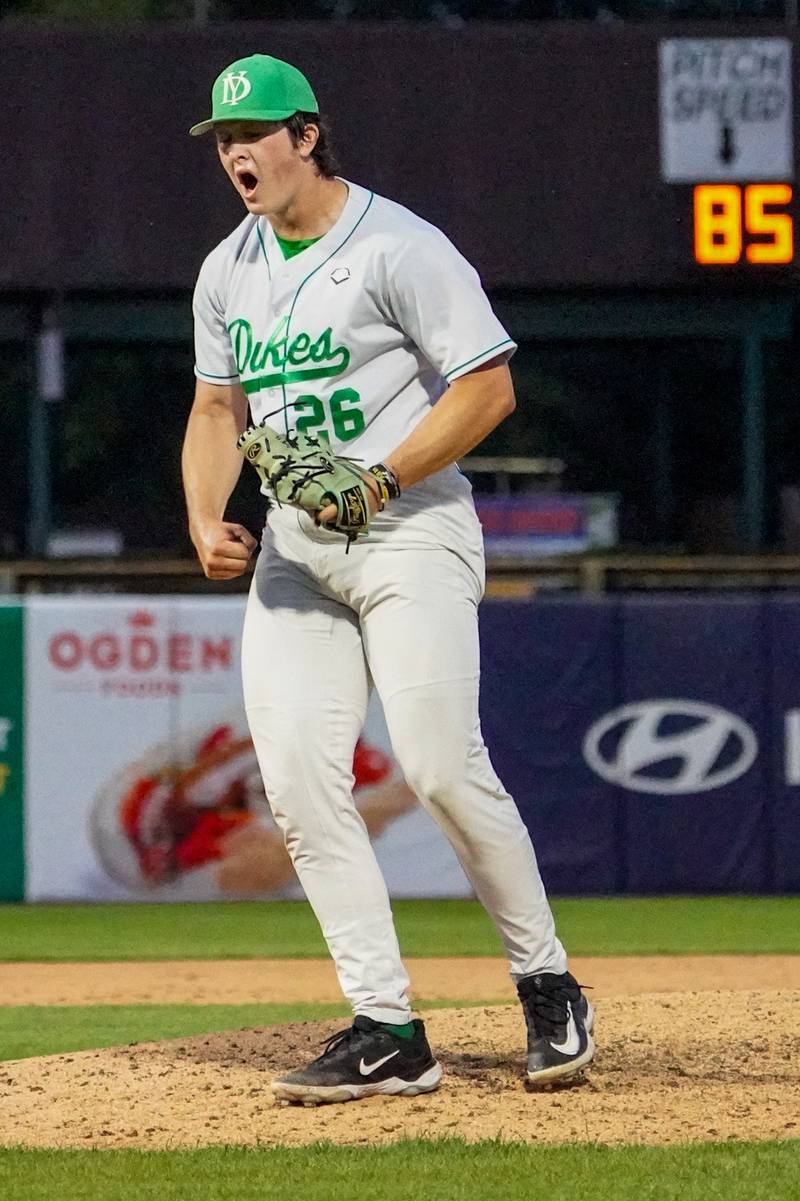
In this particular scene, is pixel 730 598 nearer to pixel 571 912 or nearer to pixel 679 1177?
pixel 571 912

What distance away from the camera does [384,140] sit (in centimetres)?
1338

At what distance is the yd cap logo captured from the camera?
155 inches

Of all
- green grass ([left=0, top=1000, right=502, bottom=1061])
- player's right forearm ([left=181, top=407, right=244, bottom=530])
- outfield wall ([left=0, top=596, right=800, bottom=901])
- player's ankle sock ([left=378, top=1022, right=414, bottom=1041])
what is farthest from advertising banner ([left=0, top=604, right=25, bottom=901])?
player's ankle sock ([left=378, top=1022, right=414, bottom=1041])

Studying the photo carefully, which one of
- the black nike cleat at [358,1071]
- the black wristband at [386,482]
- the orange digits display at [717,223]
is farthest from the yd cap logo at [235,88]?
the orange digits display at [717,223]

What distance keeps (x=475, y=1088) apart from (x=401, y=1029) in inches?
9.0

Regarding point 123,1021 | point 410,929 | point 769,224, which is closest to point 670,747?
point 410,929

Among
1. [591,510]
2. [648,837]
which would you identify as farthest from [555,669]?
[591,510]

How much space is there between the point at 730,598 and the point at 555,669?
0.83 metres

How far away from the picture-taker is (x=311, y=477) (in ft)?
12.6

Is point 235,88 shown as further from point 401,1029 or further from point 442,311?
point 401,1029

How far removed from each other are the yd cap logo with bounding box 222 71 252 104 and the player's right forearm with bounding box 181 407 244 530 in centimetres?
63

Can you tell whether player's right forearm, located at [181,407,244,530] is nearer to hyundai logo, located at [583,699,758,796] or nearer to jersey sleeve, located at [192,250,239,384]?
jersey sleeve, located at [192,250,239,384]

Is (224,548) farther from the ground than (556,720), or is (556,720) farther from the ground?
(224,548)

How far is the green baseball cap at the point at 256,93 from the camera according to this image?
154 inches
